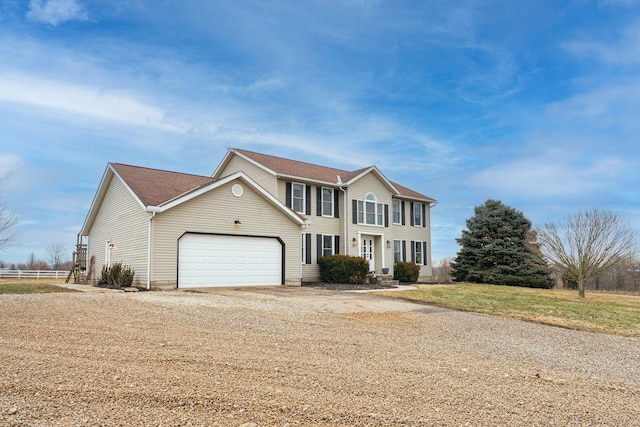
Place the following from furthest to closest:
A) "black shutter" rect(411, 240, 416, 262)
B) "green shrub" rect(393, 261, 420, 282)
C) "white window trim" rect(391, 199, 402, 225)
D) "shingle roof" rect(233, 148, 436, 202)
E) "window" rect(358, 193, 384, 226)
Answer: "black shutter" rect(411, 240, 416, 262)
"white window trim" rect(391, 199, 402, 225)
"green shrub" rect(393, 261, 420, 282)
"window" rect(358, 193, 384, 226)
"shingle roof" rect(233, 148, 436, 202)

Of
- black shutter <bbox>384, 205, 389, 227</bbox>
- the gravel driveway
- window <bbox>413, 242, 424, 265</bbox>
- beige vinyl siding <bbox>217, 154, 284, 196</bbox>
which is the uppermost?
beige vinyl siding <bbox>217, 154, 284, 196</bbox>

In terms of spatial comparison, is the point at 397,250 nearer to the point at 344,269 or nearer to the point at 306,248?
the point at 344,269

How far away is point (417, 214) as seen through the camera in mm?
29250

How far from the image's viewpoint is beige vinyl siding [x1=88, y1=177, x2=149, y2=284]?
1637cm

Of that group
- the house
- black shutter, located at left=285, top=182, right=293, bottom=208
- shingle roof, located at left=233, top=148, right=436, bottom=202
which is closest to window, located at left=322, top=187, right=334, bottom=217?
the house

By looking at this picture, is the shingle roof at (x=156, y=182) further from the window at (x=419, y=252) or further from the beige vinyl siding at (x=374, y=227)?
the window at (x=419, y=252)

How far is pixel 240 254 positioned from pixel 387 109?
8.62m

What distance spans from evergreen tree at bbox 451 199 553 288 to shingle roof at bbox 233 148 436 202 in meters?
6.19

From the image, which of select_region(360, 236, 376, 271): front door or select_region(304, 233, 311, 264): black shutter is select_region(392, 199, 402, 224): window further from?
select_region(304, 233, 311, 264): black shutter

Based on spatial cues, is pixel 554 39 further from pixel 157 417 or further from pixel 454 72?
pixel 157 417

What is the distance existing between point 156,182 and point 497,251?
2138 cm

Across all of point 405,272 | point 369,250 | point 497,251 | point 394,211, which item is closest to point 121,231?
point 369,250

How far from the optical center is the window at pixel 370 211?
25344 mm

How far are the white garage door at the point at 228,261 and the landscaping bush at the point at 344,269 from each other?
4.12 m
